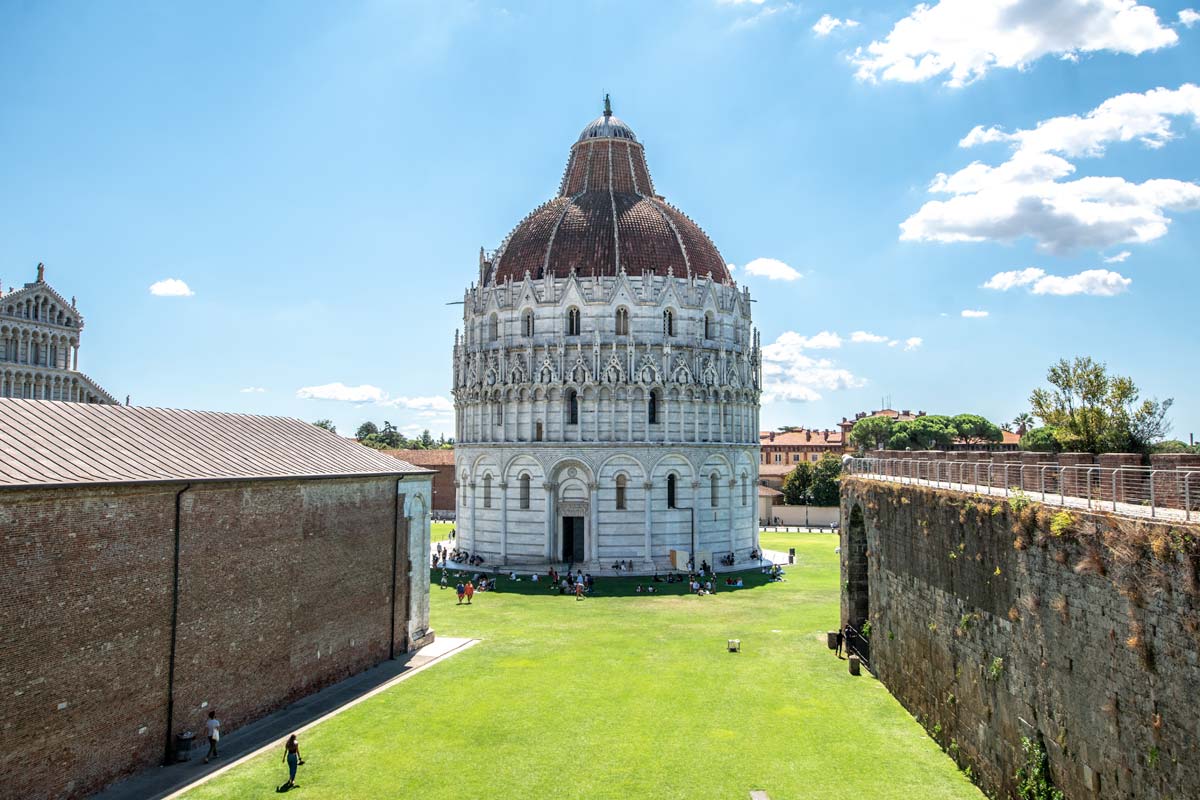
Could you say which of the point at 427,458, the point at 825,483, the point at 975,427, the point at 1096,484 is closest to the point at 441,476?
the point at 427,458

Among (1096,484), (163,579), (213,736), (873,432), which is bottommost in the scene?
(213,736)

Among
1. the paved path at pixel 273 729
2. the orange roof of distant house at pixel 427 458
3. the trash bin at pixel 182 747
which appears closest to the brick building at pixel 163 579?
the trash bin at pixel 182 747

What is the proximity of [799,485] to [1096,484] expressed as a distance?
76743 mm

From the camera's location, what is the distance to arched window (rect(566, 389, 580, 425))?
2274 inches

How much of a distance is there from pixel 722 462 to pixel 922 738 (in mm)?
37995

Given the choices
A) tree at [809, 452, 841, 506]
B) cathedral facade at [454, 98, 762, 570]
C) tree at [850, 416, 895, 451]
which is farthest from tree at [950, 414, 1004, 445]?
cathedral facade at [454, 98, 762, 570]

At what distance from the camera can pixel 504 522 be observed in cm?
→ 5841

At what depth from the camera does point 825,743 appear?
73.6 feet

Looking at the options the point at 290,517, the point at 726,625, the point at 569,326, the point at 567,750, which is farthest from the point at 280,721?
the point at 569,326

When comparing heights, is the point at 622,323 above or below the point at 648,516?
above

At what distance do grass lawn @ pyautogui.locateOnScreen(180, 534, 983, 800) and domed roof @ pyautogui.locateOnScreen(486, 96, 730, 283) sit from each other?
95.8 feet

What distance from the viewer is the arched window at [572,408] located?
189 ft

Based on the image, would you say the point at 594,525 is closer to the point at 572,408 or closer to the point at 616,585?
the point at 616,585

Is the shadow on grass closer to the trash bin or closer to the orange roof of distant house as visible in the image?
the trash bin
